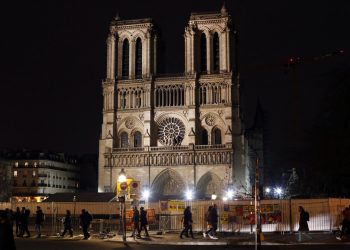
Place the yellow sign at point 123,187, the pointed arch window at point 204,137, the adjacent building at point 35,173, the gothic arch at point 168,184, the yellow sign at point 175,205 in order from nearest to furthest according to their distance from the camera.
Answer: the yellow sign at point 123,187, the yellow sign at point 175,205, the gothic arch at point 168,184, the pointed arch window at point 204,137, the adjacent building at point 35,173

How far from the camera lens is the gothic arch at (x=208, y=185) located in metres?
65.3

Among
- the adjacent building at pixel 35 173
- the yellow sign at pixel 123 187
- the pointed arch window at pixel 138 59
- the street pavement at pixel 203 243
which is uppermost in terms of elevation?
the pointed arch window at pixel 138 59

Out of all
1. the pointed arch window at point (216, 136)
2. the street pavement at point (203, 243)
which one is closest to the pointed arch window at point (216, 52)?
the pointed arch window at point (216, 136)

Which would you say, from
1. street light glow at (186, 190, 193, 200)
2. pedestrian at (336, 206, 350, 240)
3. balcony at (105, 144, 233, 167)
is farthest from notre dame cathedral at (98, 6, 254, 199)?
pedestrian at (336, 206, 350, 240)

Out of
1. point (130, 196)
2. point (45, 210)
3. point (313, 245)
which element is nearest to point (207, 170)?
point (45, 210)

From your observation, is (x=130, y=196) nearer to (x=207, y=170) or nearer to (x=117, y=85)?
(x=207, y=170)

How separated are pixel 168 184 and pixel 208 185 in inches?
193

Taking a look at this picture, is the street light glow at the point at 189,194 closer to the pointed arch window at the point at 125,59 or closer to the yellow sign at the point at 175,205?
the pointed arch window at the point at 125,59

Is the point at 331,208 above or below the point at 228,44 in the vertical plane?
below

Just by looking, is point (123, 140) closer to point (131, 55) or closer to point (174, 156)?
point (174, 156)

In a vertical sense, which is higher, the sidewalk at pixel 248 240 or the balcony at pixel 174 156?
the balcony at pixel 174 156

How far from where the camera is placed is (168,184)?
6825 centimetres

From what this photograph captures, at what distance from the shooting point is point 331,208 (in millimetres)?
28422

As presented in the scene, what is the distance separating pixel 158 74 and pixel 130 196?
1712 inches
